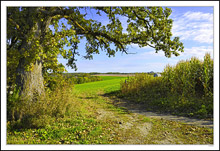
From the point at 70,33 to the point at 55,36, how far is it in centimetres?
63

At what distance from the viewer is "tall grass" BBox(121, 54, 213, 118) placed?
8.11 metres

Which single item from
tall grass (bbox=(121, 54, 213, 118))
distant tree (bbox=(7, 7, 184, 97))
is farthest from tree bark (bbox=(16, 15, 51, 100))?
tall grass (bbox=(121, 54, 213, 118))

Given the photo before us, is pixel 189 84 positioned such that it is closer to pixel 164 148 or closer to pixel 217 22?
pixel 217 22

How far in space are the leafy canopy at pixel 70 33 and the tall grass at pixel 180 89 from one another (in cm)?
268

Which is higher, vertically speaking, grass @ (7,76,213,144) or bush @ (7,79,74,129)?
bush @ (7,79,74,129)

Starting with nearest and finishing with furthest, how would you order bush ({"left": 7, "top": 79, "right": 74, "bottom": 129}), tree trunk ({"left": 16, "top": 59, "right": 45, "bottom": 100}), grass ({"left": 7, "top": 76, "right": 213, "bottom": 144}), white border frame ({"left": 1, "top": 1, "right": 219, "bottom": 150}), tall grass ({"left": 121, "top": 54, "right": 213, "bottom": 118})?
white border frame ({"left": 1, "top": 1, "right": 219, "bottom": 150}), grass ({"left": 7, "top": 76, "right": 213, "bottom": 144}), bush ({"left": 7, "top": 79, "right": 74, "bottom": 129}), tree trunk ({"left": 16, "top": 59, "right": 45, "bottom": 100}), tall grass ({"left": 121, "top": 54, "right": 213, "bottom": 118})

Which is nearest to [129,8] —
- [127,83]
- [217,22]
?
[217,22]

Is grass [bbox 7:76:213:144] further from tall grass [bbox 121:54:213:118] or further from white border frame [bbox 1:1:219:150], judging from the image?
tall grass [bbox 121:54:213:118]

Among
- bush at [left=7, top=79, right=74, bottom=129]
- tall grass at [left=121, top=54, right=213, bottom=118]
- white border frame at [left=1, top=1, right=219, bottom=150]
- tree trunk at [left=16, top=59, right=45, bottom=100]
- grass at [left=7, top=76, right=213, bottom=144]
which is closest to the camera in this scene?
white border frame at [left=1, top=1, right=219, bottom=150]

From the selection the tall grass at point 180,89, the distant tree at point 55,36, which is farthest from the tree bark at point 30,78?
the tall grass at point 180,89

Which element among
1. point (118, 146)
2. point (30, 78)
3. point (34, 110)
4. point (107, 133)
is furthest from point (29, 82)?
point (118, 146)

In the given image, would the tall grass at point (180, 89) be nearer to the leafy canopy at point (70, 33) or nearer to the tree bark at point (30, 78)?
→ the leafy canopy at point (70, 33)

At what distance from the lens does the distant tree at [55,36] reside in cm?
630

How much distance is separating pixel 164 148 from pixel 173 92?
6941mm
